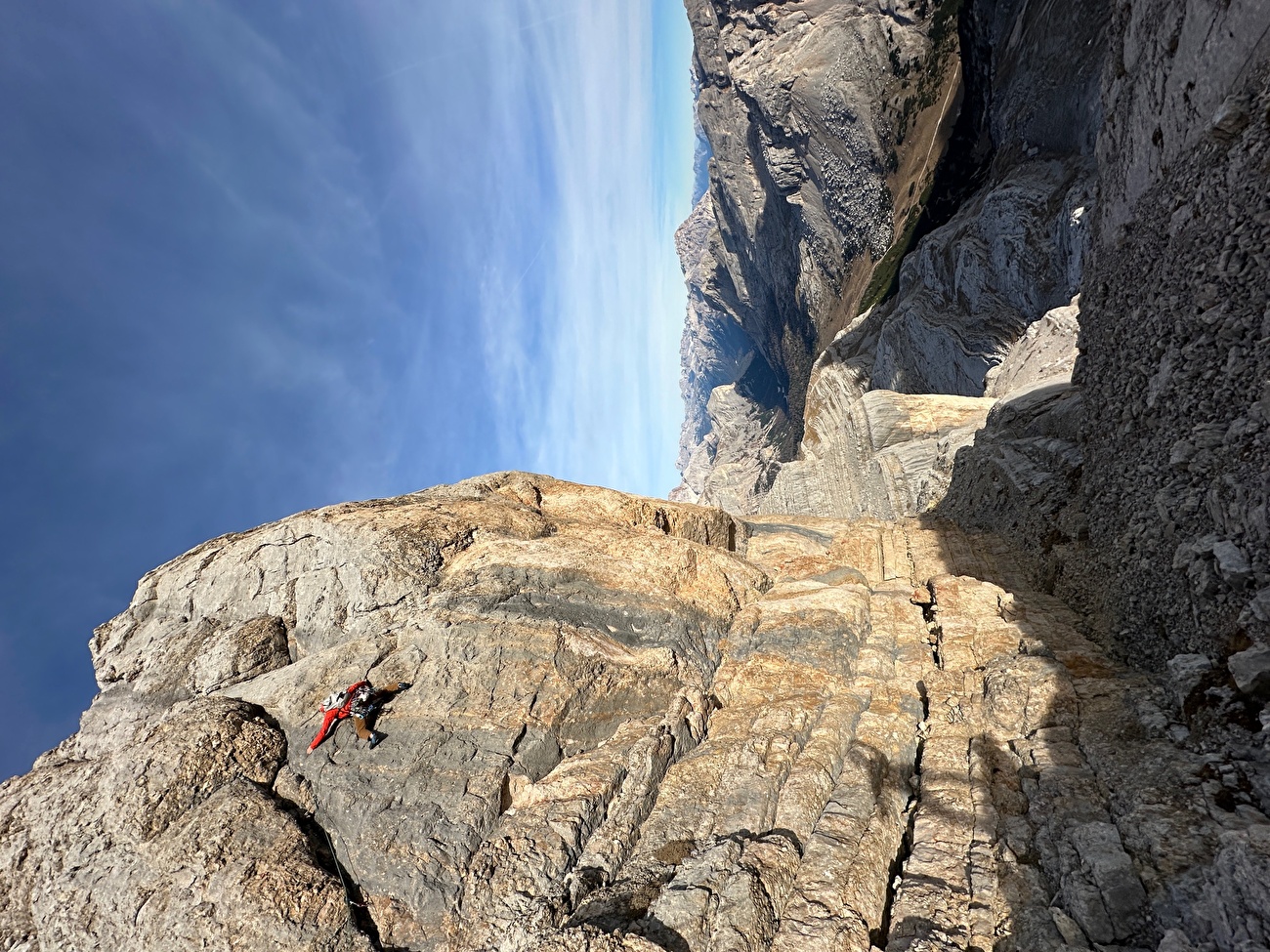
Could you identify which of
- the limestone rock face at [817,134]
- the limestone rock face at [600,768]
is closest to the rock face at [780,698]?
the limestone rock face at [600,768]

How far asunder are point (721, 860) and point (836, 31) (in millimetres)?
85708

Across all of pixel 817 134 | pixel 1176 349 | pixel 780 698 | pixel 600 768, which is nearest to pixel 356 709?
pixel 600 768

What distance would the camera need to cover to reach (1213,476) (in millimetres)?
9258

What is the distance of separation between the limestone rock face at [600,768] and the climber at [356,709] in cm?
27

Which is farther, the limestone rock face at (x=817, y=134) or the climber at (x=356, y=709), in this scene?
the limestone rock face at (x=817, y=134)

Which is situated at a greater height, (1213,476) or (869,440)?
(869,440)

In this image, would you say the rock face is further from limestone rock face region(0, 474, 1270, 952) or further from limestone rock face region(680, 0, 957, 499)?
limestone rock face region(680, 0, 957, 499)

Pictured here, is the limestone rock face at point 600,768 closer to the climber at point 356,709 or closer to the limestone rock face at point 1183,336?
the climber at point 356,709

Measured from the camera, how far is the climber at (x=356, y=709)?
36.8 feet

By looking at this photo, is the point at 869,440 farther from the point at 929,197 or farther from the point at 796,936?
the point at 929,197

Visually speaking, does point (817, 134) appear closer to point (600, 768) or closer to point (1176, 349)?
point (1176, 349)

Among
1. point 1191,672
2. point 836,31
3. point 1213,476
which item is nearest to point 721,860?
point 1191,672

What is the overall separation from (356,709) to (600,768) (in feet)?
16.8

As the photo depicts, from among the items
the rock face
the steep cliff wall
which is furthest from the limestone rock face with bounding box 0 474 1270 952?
the steep cliff wall
